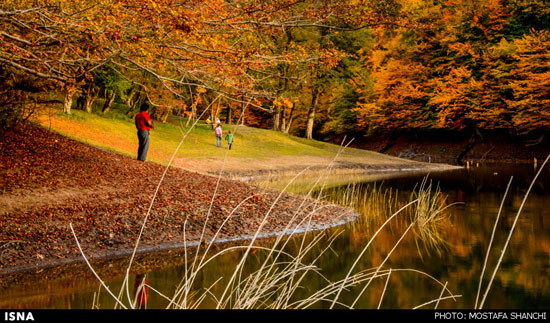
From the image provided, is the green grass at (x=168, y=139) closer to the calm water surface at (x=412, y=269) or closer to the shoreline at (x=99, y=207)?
the shoreline at (x=99, y=207)

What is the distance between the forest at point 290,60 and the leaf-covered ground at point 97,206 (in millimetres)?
1987

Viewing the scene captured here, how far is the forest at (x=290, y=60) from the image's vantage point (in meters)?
7.44

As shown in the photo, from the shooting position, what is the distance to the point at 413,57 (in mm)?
41719

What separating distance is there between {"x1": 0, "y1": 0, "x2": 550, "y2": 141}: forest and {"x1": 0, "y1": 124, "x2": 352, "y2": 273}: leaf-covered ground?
1987 millimetres

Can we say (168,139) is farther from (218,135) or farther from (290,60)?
(290,60)

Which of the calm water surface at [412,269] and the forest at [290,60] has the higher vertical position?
the forest at [290,60]

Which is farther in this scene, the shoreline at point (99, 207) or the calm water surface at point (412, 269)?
the shoreline at point (99, 207)

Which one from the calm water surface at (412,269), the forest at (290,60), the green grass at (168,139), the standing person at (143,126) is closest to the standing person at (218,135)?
the green grass at (168,139)

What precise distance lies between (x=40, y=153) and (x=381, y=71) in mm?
34467

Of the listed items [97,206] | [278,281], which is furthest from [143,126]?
[278,281]

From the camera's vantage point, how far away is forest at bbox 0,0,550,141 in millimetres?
7441

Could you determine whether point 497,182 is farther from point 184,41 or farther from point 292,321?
point 292,321

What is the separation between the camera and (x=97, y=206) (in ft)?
32.5

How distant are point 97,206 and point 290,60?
5029 mm
